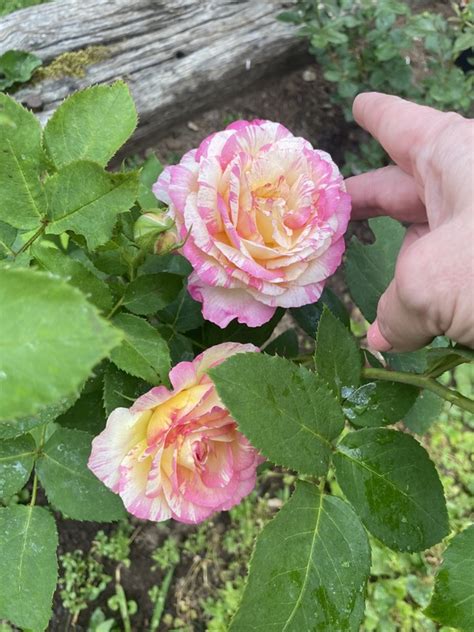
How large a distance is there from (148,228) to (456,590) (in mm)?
491

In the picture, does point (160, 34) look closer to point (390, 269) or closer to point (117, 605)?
point (390, 269)

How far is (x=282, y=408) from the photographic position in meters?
0.69

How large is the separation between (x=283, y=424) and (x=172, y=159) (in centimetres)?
164

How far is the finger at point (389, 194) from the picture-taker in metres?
1.01

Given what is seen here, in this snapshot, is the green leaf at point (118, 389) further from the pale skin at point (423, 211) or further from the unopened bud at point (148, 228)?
the pale skin at point (423, 211)

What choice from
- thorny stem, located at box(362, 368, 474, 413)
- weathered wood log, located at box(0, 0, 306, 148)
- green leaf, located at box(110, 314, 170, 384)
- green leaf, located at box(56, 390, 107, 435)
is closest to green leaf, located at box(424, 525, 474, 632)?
thorny stem, located at box(362, 368, 474, 413)

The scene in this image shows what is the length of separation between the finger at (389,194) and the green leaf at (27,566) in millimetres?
680

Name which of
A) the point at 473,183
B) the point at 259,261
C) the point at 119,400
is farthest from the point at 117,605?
the point at 473,183

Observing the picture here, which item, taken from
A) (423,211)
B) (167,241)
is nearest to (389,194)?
(423,211)

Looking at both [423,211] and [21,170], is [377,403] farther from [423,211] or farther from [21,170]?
[21,170]

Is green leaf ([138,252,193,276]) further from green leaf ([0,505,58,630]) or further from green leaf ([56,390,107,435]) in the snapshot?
green leaf ([0,505,58,630])

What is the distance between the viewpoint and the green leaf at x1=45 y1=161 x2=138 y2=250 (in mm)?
623

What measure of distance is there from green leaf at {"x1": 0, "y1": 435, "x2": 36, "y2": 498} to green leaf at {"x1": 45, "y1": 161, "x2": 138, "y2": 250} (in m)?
0.32

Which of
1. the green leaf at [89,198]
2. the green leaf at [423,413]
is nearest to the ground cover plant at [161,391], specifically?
the green leaf at [89,198]
